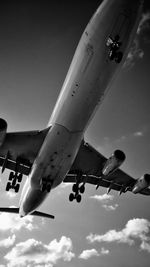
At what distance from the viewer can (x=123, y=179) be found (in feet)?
64.7

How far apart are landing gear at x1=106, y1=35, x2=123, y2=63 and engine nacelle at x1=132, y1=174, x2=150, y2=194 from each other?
377 inches

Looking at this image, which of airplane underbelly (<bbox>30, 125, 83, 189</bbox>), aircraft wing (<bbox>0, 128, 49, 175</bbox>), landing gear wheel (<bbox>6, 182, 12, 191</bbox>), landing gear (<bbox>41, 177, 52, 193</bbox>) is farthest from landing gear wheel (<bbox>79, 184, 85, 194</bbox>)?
landing gear wheel (<bbox>6, 182, 12, 191</bbox>)

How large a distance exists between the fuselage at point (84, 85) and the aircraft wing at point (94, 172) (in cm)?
289

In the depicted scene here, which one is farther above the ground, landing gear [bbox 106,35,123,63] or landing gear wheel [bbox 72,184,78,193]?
landing gear [bbox 106,35,123,63]

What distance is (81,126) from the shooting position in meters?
13.1

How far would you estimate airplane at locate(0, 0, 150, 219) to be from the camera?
34.0 feet

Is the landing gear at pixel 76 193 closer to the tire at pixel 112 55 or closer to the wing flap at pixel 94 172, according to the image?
the wing flap at pixel 94 172

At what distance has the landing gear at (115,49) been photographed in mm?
10336

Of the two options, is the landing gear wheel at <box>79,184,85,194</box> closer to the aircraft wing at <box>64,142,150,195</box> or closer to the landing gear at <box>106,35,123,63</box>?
the aircraft wing at <box>64,142,150,195</box>

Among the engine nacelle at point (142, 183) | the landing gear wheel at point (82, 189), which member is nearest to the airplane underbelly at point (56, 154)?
the landing gear wheel at point (82, 189)

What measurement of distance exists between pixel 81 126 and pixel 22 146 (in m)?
4.82

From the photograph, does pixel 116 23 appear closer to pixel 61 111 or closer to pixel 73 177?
pixel 61 111

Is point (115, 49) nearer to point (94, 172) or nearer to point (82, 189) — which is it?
point (94, 172)

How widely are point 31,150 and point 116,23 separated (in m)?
9.39
